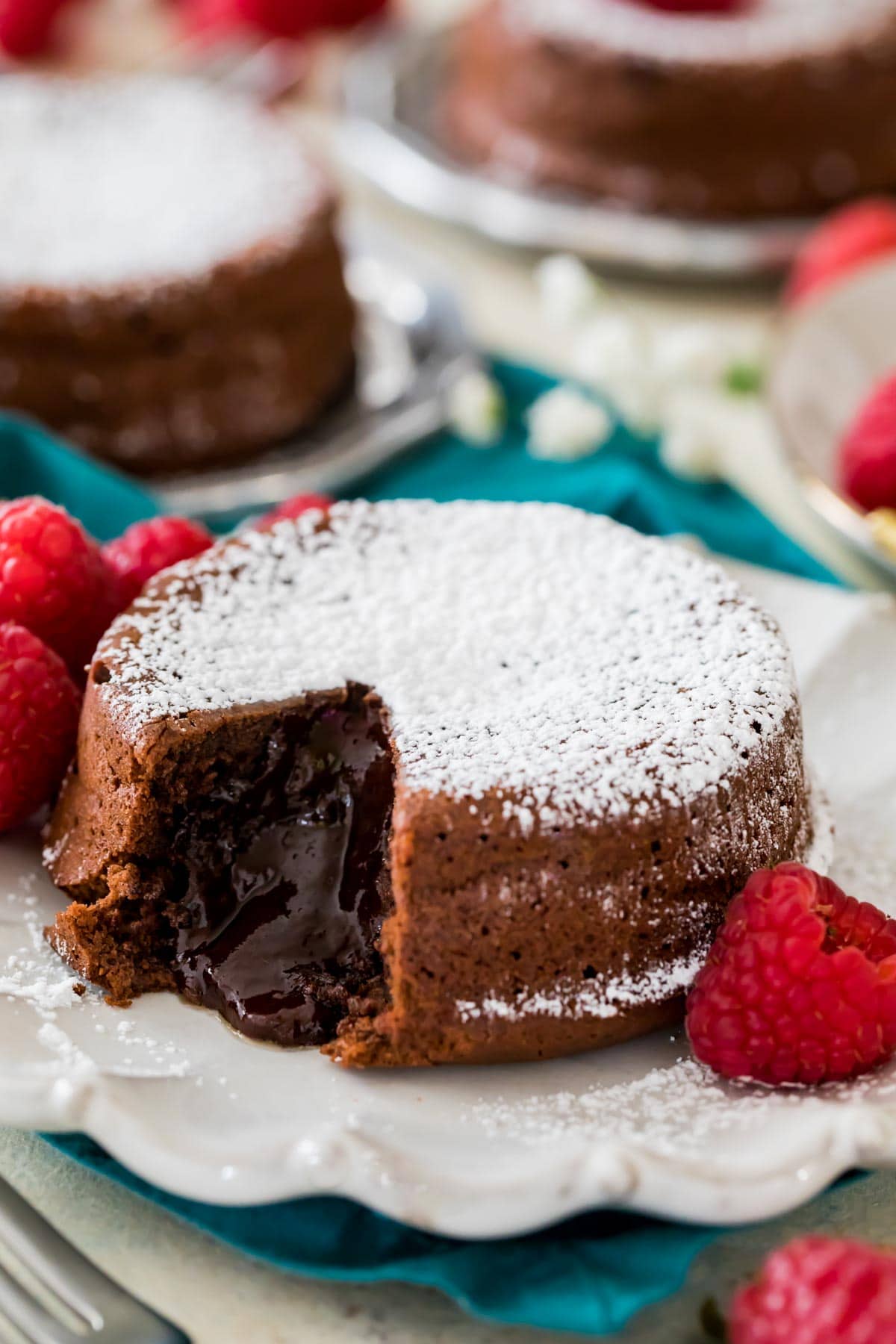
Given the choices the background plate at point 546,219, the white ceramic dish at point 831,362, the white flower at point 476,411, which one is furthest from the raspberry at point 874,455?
the background plate at point 546,219

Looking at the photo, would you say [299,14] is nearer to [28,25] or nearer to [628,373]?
[28,25]

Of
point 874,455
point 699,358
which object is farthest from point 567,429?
point 874,455

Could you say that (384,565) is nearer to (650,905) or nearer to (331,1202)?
(650,905)

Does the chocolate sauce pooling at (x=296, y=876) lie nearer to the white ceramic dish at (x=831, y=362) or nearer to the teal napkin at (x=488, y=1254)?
the teal napkin at (x=488, y=1254)

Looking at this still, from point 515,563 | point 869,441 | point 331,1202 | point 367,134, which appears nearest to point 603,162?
point 367,134

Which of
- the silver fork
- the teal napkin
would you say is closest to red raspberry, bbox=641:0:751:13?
the teal napkin
